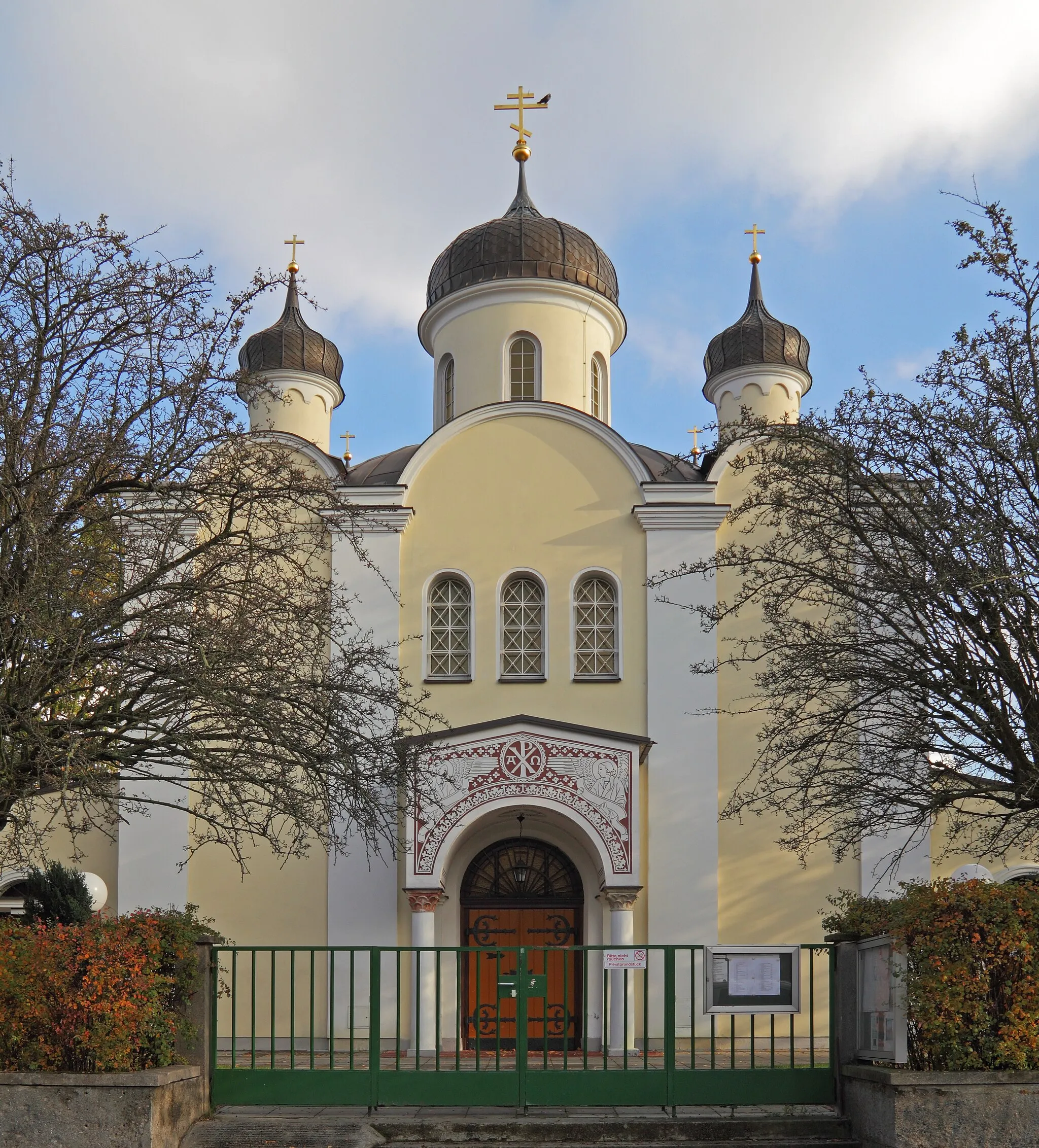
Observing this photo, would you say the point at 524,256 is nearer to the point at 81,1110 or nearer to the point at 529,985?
the point at 529,985

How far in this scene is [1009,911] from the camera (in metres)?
9.40

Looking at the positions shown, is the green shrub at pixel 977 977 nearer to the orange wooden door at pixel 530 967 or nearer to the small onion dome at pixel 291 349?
the orange wooden door at pixel 530 967

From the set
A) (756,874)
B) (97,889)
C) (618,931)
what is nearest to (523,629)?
(618,931)

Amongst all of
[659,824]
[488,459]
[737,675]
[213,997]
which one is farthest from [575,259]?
[213,997]

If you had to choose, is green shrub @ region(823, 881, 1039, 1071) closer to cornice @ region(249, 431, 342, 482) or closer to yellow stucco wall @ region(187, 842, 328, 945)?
yellow stucco wall @ region(187, 842, 328, 945)

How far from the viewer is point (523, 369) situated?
21.2 meters

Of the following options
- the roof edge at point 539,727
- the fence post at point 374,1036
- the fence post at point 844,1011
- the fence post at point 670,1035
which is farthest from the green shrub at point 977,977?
the roof edge at point 539,727

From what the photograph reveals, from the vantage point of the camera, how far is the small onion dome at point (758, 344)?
22016 millimetres

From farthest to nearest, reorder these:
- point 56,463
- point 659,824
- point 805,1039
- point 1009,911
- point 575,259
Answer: point 575,259, point 659,824, point 805,1039, point 56,463, point 1009,911

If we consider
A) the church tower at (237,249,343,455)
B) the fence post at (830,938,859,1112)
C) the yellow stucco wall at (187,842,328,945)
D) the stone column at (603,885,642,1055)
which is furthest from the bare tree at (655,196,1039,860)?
Answer: the church tower at (237,249,343,455)

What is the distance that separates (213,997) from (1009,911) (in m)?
5.83

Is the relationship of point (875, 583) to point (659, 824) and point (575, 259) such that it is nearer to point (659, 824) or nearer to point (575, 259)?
point (659, 824)

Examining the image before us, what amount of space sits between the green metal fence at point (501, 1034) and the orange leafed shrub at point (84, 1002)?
0.74 metres

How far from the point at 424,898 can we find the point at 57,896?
4052 mm
